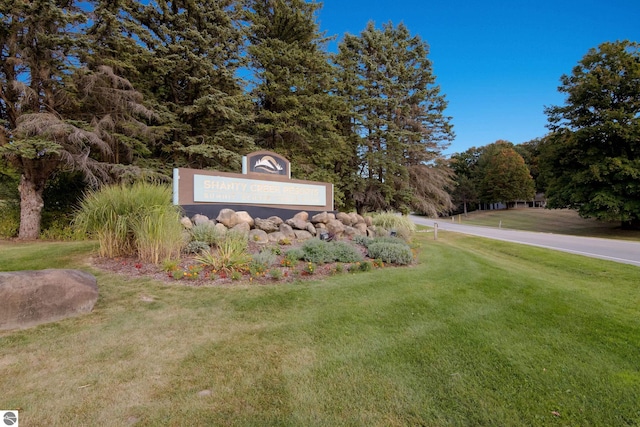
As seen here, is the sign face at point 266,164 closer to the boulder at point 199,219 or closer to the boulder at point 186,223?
the boulder at point 199,219

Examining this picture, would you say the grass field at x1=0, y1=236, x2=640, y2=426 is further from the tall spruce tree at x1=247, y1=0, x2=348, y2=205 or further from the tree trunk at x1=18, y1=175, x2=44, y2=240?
the tall spruce tree at x1=247, y1=0, x2=348, y2=205

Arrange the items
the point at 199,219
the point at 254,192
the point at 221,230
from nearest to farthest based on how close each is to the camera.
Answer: the point at 221,230 < the point at 199,219 < the point at 254,192

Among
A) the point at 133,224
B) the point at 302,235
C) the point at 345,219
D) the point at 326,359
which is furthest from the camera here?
the point at 345,219

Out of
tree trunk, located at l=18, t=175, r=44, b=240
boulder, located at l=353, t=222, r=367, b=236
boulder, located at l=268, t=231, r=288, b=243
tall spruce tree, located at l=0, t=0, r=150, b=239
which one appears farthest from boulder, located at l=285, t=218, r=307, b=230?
tree trunk, located at l=18, t=175, r=44, b=240

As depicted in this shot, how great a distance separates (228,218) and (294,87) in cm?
1161

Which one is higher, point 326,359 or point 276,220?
point 276,220

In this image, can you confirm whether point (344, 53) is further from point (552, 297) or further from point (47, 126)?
point (552, 297)

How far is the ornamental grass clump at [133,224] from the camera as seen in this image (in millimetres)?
5562

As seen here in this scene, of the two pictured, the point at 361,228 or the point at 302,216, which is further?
the point at 361,228

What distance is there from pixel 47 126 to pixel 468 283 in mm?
12613

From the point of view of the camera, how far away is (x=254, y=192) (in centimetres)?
931

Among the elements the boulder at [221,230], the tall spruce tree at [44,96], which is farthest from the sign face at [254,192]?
the tall spruce tree at [44,96]

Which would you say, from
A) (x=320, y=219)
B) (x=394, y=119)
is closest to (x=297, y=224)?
(x=320, y=219)

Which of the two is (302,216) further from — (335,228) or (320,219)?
(335,228)
